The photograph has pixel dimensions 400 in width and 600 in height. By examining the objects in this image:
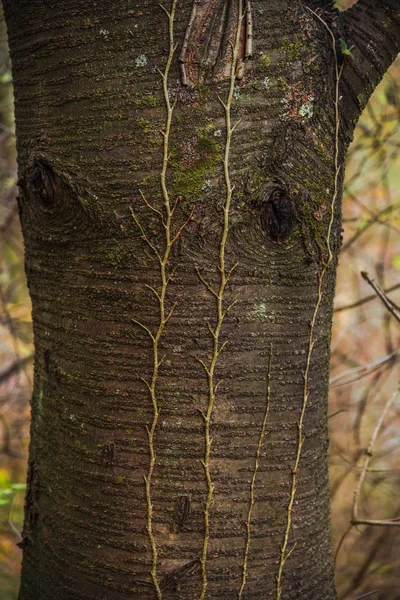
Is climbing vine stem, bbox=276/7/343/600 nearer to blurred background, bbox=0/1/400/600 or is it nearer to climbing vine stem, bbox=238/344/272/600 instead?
climbing vine stem, bbox=238/344/272/600

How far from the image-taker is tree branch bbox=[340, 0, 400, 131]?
1563mm

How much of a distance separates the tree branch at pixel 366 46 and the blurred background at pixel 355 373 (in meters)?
1.54

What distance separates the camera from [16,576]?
4.53 meters

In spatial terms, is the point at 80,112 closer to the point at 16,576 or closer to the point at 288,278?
the point at 288,278

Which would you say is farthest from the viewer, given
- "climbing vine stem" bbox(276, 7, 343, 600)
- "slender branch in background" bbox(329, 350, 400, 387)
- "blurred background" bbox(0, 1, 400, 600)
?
"blurred background" bbox(0, 1, 400, 600)

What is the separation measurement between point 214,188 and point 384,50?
0.65 metres

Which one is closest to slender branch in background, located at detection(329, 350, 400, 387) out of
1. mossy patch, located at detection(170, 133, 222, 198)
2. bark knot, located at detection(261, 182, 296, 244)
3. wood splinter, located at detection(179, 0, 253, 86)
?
bark knot, located at detection(261, 182, 296, 244)

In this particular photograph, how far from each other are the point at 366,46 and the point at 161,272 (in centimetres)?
83

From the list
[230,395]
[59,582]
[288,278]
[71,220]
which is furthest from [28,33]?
[59,582]

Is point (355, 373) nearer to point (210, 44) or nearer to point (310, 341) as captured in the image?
point (310, 341)

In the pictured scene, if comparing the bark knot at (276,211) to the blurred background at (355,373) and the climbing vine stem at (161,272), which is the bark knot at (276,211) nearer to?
the climbing vine stem at (161,272)

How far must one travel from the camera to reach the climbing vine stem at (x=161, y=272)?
1.37m

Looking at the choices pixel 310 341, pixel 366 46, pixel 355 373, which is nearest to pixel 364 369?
pixel 355 373

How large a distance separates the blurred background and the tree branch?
1.54 m
